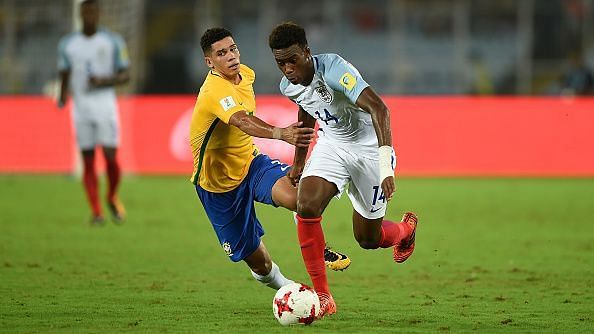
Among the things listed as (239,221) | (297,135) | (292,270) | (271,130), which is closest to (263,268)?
(239,221)

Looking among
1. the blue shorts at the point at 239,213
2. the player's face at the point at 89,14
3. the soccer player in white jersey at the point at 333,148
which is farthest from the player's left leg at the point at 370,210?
the player's face at the point at 89,14

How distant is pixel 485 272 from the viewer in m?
10.0

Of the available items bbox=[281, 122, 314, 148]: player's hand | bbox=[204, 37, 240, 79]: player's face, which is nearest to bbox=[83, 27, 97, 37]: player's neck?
bbox=[204, 37, 240, 79]: player's face

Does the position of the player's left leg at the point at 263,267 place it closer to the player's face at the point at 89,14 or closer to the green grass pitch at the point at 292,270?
A: the green grass pitch at the point at 292,270

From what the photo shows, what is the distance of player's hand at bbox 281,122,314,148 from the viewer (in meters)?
7.19

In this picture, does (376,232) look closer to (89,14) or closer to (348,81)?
(348,81)

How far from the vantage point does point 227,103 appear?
7.79 metres

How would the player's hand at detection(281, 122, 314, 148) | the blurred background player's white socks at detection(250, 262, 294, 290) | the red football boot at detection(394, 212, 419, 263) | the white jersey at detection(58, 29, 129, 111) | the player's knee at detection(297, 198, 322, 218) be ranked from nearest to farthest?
the player's hand at detection(281, 122, 314, 148) → the player's knee at detection(297, 198, 322, 218) → the blurred background player's white socks at detection(250, 262, 294, 290) → the red football boot at detection(394, 212, 419, 263) → the white jersey at detection(58, 29, 129, 111)

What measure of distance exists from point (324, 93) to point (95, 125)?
6.90 metres

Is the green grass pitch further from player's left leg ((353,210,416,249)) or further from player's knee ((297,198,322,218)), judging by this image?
player's knee ((297,198,322,218))

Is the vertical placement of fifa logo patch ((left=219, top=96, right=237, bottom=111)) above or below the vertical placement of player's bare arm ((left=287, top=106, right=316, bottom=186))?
above

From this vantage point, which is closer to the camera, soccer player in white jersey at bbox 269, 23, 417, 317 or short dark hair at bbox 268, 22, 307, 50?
soccer player in white jersey at bbox 269, 23, 417, 317

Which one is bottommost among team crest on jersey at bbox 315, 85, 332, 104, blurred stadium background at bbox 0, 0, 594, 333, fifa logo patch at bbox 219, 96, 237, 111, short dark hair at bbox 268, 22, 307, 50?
blurred stadium background at bbox 0, 0, 594, 333

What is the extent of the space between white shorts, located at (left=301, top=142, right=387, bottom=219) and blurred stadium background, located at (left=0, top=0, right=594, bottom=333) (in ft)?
2.38
